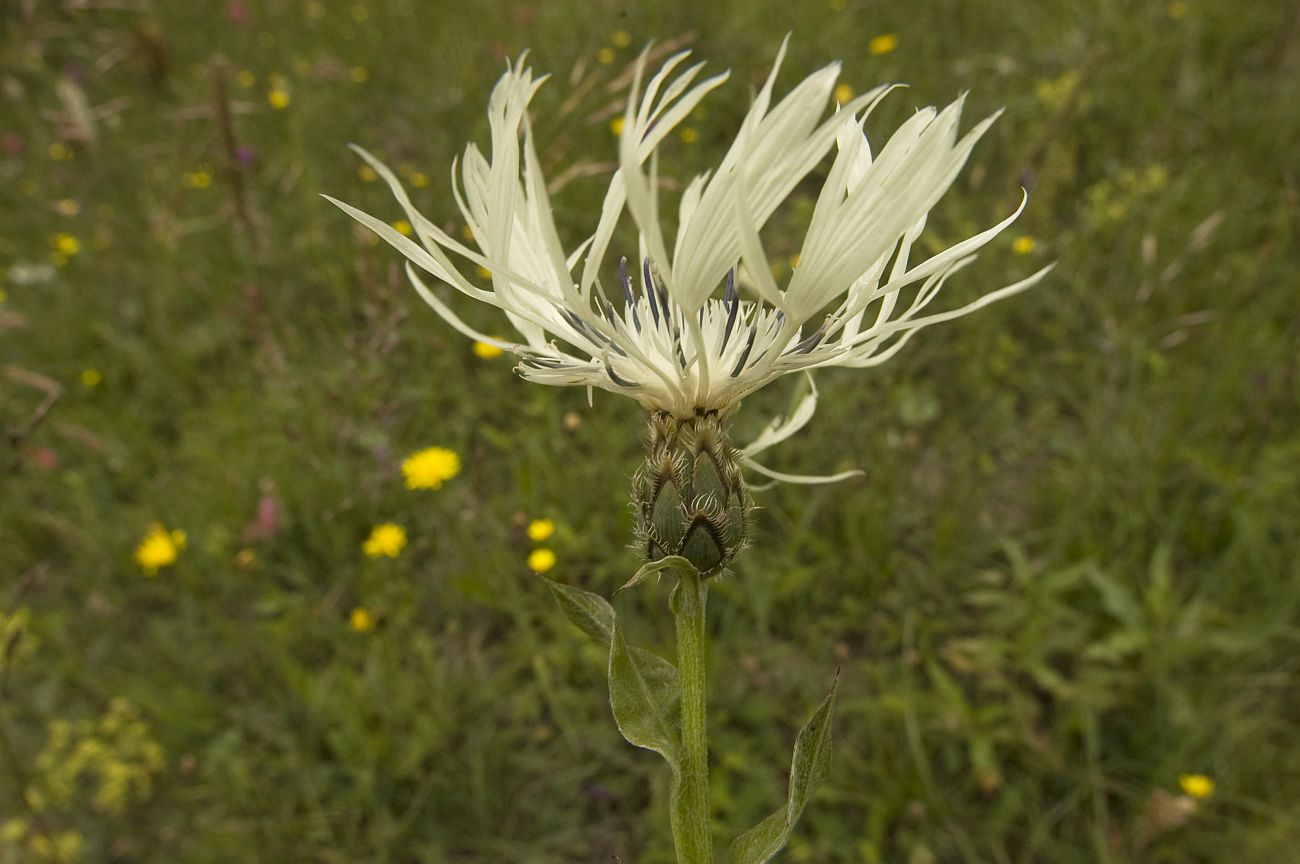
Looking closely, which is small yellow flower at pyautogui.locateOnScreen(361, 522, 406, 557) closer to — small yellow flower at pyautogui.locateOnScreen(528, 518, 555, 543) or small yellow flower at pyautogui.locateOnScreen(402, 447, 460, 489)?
small yellow flower at pyautogui.locateOnScreen(402, 447, 460, 489)

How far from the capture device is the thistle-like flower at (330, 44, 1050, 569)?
0.67m

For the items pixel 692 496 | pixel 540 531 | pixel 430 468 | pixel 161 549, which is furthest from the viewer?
pixel 161 549

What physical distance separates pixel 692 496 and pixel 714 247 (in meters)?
0.27

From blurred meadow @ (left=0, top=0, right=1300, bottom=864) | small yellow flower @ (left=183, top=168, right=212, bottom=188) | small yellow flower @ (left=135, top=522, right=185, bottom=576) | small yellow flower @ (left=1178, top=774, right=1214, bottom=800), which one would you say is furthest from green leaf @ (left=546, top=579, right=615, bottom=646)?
small yellow flower @ (left=183, top=168, right=212, bottom=188)

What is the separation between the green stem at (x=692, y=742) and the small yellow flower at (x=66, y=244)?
3.48 meters

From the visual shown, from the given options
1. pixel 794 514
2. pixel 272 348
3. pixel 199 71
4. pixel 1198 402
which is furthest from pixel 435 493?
pixel 199 71

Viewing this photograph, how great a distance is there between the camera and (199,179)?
361cm

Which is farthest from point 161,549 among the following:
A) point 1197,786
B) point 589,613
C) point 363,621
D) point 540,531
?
point 1197,786

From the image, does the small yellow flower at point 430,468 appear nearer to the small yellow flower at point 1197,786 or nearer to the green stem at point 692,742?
the green stem at point 692,742

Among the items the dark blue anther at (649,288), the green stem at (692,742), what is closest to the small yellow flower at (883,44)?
the dark blue anther at (649,288)

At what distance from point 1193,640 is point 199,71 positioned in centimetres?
454

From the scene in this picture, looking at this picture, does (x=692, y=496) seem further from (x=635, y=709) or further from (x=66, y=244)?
(x=66, y=244)

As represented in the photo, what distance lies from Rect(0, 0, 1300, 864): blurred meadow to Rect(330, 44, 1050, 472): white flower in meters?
0.84

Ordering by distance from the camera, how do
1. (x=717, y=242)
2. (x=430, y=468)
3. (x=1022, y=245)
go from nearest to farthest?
(x=717, y=242)
(x=430, y=468)
(x=1022, y=245)
